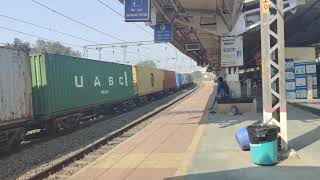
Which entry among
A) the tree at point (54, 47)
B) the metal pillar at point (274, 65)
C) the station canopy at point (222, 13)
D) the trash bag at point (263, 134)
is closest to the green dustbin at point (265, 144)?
the trash bag at point (263, 134)

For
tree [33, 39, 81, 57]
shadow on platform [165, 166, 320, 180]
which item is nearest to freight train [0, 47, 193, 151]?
shadow on platform [165, 166, 320, 180]

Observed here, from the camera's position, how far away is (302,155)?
10.7 metres

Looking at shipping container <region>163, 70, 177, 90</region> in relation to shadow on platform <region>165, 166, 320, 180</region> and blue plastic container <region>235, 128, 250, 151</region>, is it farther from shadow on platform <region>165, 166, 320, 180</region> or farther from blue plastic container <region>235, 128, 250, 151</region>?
shadow on platform <region>165, 166, 320, 180</region>

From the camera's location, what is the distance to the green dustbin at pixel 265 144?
978 cm

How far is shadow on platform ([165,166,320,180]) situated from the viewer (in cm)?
869

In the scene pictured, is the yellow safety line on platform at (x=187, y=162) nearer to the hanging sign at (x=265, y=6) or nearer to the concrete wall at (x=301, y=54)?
the hanging sign at (x=265, y=6)

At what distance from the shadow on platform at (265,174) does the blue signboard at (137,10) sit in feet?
41.0

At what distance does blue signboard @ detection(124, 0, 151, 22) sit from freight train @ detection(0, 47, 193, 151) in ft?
10.6

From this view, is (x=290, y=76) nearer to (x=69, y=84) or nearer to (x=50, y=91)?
(x=69, y=84)

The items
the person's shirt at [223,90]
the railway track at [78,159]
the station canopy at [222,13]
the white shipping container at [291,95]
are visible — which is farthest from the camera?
the white shipping container at [291,95]

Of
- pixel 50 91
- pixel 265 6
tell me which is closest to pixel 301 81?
pixel 50 91

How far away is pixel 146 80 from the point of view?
4206 cm

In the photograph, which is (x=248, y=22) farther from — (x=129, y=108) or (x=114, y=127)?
(x=129, y=108)

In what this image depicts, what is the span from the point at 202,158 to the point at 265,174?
7.41 feet
